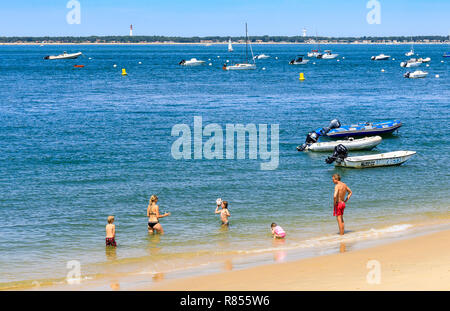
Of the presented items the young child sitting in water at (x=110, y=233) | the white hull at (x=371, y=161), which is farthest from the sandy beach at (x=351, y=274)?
the white hull at (x=371, y=161)

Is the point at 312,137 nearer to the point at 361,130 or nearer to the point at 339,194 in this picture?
the point at 361,130

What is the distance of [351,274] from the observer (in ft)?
51.4

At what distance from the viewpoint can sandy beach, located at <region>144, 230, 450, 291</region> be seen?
14.5 metres

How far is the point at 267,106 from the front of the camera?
66625mm

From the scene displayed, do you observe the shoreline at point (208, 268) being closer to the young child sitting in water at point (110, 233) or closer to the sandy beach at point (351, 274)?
the sandy beach at point (351, 274)

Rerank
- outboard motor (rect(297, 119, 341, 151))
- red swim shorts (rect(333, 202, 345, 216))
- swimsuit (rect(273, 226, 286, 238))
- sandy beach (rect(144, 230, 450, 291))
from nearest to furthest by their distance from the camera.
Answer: sandy beach (rect(144, 230, 450, 291)), red swim shorts (rect(333, 202, 345, 216)), swimsuit (rect(273, 226, 286, 238)), outboard motor (rect(297, 119, 341, 151))

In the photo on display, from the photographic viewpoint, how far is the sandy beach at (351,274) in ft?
47.6

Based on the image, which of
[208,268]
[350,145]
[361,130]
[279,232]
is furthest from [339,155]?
[208,268]

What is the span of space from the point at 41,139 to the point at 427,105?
42678 millimetres

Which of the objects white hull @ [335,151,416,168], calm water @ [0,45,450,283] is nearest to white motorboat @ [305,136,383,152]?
calm water @ [0,45,450,283]

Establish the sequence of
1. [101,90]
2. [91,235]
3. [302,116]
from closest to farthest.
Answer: [91,235], [302,116], [101,90]

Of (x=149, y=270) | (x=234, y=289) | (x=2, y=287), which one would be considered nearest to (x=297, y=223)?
(x=149, y=270)

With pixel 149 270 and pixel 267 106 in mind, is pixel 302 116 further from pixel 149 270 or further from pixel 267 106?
pixel 149 270

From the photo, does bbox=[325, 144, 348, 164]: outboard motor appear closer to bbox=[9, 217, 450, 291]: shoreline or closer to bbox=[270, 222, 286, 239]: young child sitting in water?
bbox=[9, 217, 450, 291]: shoreline
